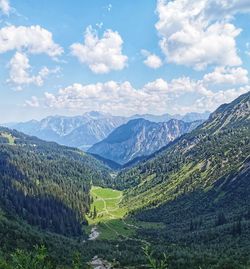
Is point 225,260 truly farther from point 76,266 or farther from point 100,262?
point 76,266

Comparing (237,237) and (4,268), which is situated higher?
(4,268)

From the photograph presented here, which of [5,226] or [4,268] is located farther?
[5,226]

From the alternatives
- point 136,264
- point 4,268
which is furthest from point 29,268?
point 136,264

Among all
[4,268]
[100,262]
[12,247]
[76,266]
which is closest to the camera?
[76,266]

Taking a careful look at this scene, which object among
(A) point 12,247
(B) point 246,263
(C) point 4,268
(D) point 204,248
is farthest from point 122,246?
(C) point 4,268

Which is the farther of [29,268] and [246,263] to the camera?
[246,263]

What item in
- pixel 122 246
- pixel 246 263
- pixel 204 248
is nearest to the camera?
pixel 246 263

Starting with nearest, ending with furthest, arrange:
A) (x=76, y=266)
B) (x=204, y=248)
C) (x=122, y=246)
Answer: (x=76, y=266) < (x=204, y=248) < (x=122, y=246)

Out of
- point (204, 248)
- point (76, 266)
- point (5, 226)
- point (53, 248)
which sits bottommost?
point (204, 248)

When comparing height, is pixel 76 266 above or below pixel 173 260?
above

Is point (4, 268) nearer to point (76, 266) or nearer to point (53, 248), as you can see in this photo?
point (76, 266)
